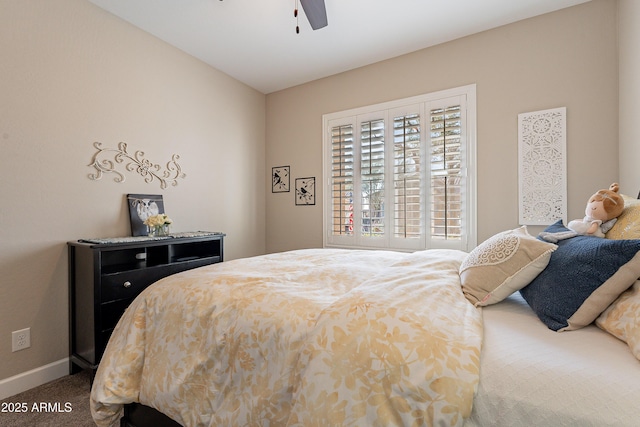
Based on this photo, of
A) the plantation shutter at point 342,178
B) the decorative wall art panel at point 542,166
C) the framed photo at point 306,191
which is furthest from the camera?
the framed photo at point 306,191

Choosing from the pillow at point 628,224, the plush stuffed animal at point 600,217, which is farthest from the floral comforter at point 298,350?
the pillow at point 628,224

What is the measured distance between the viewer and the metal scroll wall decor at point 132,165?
2307 millimetres

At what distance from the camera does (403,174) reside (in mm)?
3059

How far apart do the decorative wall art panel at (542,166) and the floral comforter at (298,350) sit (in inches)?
59.5

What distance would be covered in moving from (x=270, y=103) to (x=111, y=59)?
193 cm

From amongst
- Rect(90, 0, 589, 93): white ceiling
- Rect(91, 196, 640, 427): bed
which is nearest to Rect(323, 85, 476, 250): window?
Rect(90, 0, 589, 93): white ceiling

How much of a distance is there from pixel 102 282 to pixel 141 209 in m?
0.79

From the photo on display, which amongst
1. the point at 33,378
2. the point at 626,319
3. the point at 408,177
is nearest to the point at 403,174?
the point at 408,177

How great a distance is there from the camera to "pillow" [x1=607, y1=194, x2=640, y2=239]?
1046 mm

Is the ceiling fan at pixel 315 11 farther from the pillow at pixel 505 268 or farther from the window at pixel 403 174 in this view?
the pillow at pixel 505 268

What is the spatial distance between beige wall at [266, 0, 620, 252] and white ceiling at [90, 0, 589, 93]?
5.3 inches

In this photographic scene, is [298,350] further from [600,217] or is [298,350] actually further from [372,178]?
[372,178]

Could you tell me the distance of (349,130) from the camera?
3404 mm

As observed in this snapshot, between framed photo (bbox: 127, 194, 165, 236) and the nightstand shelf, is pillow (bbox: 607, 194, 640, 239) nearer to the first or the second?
the nightstand shelf
